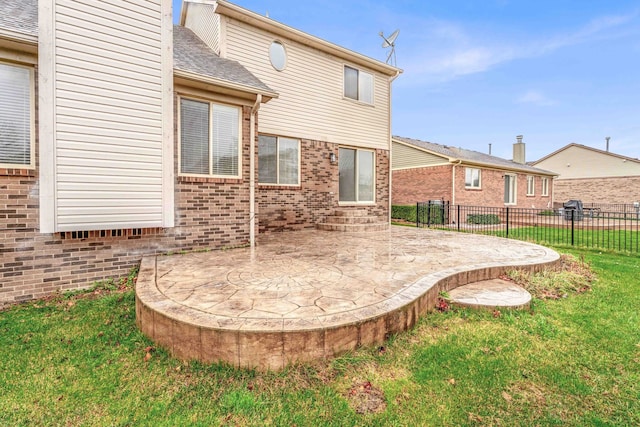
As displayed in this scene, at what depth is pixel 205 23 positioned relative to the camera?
828cm

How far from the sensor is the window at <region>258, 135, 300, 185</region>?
816cm

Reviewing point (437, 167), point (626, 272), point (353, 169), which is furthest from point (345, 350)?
point (437, 167)

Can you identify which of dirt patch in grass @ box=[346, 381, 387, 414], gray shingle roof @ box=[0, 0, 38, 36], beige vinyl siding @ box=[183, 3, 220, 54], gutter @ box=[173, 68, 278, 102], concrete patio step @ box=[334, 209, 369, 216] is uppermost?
beige vinyl siding @ box=[183, 3, 220, 54]

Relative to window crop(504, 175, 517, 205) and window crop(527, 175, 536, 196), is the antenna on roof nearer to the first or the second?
window crop(504, 175, 517, 205)

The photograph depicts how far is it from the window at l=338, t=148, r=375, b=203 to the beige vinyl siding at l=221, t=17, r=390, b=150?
0.37m

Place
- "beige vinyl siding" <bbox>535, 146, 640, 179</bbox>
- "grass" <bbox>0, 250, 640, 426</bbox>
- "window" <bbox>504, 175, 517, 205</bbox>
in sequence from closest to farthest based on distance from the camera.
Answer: "grass" <bbox>0, 250, 640, 426</bbox> < "window" <bbox>504, 175, 517, 205</bbox> < "beige vinyl siding" <bbox>535, 146, 640, 179</bbox>

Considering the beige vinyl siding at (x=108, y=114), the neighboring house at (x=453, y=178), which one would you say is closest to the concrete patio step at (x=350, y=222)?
the beige vinyl siding at (x=108, y=114)

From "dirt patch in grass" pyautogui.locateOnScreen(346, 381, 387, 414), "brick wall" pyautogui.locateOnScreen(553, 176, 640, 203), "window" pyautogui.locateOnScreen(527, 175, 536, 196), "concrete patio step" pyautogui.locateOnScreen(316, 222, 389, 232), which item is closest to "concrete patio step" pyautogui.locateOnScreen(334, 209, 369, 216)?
"concrete patio step" pyautogui.locateOnScreen(316, 222, 389, 232)

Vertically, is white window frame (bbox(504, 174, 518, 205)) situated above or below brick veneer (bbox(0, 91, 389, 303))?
above

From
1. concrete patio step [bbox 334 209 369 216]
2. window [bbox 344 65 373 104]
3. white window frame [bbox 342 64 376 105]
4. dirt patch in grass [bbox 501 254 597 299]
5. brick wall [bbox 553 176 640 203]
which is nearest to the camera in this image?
dirt patch in grass [bbox 501 254 597 299]

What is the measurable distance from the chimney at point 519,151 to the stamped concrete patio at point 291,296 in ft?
71.3

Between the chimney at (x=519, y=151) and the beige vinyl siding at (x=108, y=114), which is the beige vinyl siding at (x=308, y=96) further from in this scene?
the chimney at (x=519, y=151)

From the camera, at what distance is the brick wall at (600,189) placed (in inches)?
938

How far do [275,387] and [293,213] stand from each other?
669cm
